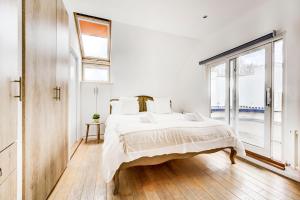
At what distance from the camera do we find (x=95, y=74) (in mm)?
4020

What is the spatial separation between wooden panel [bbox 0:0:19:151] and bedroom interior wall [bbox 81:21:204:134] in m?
2.78

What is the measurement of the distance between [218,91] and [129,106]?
7.05 ft

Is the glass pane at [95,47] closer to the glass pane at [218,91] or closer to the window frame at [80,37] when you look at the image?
the window frame at [80,37]

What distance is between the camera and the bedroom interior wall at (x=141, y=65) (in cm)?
344

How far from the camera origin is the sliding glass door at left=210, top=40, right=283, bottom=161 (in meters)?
2.05

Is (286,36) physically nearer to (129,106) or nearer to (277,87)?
(277,87)

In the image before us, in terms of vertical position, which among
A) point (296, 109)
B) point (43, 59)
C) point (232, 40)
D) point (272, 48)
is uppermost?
point (232, 40)

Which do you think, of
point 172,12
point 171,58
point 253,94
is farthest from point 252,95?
point 171,58

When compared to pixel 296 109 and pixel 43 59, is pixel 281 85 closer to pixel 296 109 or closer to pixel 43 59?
pixel 296 109

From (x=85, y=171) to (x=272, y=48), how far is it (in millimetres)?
3260

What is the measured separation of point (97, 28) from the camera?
11.4 ft

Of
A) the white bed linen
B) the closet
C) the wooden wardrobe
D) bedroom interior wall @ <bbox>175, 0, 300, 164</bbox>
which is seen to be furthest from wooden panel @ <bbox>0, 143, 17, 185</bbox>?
bedroom interior wall @ <bbox>175, 0, 300, 164</bbox>

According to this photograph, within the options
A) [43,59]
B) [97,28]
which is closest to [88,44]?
[97,28]

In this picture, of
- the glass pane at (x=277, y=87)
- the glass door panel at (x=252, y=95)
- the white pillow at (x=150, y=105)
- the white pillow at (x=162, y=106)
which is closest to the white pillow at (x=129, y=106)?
the white pillow at (x=150, y=105)
